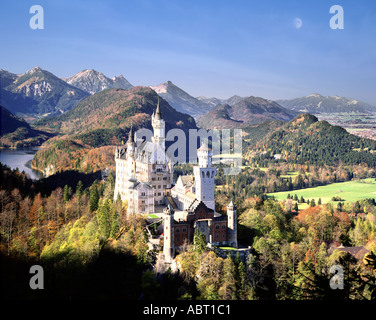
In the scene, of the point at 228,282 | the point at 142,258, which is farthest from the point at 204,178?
the point at 228,282

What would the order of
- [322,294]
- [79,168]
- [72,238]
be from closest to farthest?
[322,294], [72,238], [79,168]

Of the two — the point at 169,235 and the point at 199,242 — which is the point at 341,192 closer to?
the point at 199,242

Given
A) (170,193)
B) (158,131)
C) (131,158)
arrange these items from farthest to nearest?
1. (131,158)
2. (158,131)
3. (170,193)

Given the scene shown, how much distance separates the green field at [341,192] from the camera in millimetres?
127831

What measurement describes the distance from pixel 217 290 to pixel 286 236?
2138 centimetres

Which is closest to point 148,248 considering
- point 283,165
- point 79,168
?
point 79,168

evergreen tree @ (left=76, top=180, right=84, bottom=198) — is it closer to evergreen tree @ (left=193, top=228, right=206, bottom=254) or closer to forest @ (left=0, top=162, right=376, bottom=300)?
forest @ (left=0, top=162, right=376, bottom=300)

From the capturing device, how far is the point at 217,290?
5112 cm

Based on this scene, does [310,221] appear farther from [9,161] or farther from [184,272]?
[9,161]

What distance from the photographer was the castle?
55.8 meters

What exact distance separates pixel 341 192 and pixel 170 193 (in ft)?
277

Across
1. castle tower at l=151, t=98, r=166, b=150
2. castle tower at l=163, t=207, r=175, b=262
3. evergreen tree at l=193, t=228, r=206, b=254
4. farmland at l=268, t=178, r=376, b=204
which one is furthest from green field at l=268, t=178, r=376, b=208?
castle tower at l=163, t=207, r=175, b=262

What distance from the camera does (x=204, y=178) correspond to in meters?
64.4

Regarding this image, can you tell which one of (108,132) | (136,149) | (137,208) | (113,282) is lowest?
(113,282)
